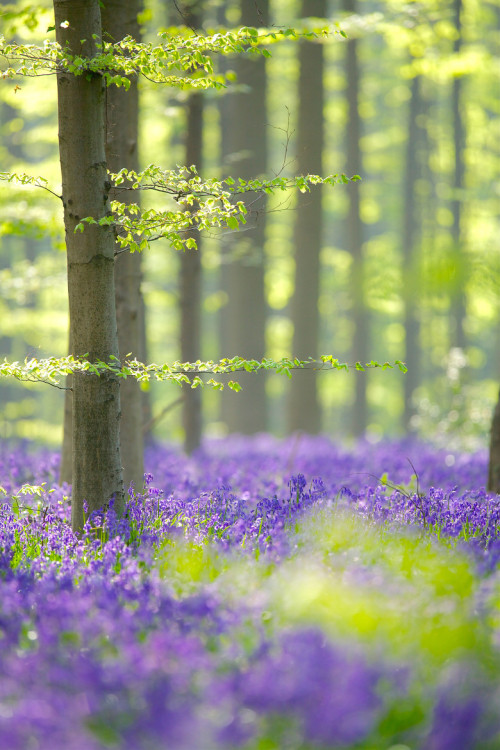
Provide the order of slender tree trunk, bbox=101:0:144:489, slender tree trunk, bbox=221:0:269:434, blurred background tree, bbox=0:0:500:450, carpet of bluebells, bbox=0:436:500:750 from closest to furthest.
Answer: carpet of bluebells, bbox=0:436:500:750 → slender tree trunk, bbox=101:0:144:489 → blurred background tree, bbox=0:0:500:450 → slender tree trunk, bbox=221:0:269:434

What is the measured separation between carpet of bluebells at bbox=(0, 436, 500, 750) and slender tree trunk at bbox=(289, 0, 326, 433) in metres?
8.70

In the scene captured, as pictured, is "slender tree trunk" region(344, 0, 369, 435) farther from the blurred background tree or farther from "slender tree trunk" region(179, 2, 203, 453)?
"slender tree trunk" region(179, 2, 203, 453)

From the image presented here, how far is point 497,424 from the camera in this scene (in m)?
6.76

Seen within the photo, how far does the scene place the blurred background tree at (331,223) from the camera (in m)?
11.2

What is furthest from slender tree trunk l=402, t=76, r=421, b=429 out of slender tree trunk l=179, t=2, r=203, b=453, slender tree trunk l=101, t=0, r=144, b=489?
slender tree trunk l=101, t=0, r=144, b=489

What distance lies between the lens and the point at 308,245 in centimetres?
1366

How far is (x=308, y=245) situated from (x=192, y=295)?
12.1 feet

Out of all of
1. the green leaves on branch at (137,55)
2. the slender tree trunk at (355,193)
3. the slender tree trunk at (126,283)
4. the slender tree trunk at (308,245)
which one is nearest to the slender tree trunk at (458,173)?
the slender tree trunk at (355,193)

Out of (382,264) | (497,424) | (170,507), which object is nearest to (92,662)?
(170,507)

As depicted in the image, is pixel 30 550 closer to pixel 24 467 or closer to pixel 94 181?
pixel 94 181

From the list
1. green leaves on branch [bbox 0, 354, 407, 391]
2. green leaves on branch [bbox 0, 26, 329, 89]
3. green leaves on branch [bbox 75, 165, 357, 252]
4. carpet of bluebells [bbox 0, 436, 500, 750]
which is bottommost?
carpet of bluebells [bbox 0, 436, 500, 750]

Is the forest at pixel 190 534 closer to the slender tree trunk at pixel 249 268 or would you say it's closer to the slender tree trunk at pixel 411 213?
the slender tree trunk at pixel 249 268

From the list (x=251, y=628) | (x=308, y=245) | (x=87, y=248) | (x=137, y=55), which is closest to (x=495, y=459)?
(x=87, y=248)

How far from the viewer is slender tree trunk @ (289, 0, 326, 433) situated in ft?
43.4
